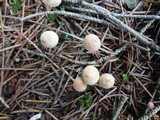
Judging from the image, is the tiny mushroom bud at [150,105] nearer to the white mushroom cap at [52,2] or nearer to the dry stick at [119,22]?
the dry stick at [119,22]

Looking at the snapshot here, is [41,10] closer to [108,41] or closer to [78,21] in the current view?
[78,21]

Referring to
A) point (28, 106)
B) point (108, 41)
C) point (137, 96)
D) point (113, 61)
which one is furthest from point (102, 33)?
point (28, 106)

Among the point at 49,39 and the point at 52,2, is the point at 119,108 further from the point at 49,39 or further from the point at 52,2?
the point at 52,2

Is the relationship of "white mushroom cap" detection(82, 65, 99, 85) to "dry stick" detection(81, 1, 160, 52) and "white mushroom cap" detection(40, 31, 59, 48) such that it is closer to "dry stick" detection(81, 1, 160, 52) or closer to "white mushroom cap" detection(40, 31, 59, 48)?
"white mushroom cap" detection(40, 31, 59, 48)

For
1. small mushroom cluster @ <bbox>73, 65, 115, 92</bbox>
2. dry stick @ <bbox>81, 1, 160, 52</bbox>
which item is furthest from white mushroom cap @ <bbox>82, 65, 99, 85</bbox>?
dry stick @ <bbox>81, 1, 160, 52</bbox>

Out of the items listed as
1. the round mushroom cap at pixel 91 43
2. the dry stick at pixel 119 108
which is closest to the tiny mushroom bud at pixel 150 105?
the dry stick at pixel 119 108

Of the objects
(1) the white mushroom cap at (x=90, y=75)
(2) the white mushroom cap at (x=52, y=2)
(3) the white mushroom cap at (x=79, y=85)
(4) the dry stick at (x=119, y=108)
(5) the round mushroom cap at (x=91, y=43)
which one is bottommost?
(4) the dry stick at (x=119, y=108)
